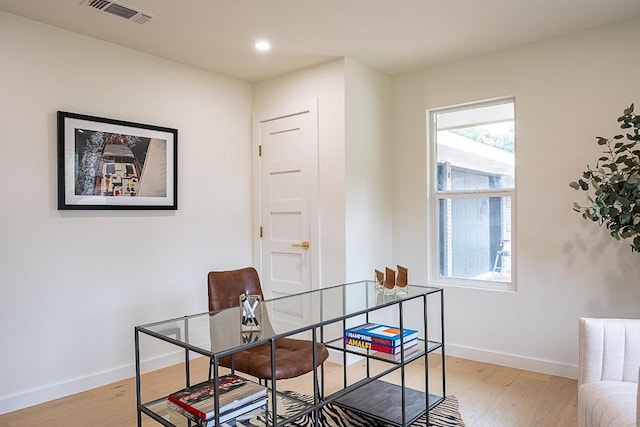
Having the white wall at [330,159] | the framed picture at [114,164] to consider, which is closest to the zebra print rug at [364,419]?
the white wall at [330,159]

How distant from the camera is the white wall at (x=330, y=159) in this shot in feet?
11.8

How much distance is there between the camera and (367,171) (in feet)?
12.5

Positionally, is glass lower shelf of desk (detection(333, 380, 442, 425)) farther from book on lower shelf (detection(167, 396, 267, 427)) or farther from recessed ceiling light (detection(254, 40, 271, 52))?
recessed ceiling light (detection(254, 40, 271, 52))

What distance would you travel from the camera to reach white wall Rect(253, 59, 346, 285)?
3.59 metres

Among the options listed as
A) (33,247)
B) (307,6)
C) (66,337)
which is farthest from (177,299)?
(307,6)

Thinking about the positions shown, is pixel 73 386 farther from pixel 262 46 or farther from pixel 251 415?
pixel 262 46

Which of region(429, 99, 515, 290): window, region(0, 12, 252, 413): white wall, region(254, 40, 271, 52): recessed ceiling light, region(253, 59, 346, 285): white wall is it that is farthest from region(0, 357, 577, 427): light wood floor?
region(254, 40, 271, 52): recessed ceiling light

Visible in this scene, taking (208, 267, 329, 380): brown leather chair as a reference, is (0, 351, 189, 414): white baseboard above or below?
below

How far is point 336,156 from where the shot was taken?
362 cm

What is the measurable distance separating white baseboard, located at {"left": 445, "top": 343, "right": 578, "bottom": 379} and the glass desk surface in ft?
4.10

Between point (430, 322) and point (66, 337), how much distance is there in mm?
2803

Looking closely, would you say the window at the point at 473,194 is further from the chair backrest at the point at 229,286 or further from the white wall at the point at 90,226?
the white wall at the point at 90,226

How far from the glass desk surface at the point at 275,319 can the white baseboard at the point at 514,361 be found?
1.25 m

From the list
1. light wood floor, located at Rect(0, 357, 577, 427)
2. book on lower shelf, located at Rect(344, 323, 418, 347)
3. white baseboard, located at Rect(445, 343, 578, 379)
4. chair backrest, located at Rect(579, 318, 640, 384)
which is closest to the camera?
chair backrest, located at Rect(579, 318, 640, 384)
